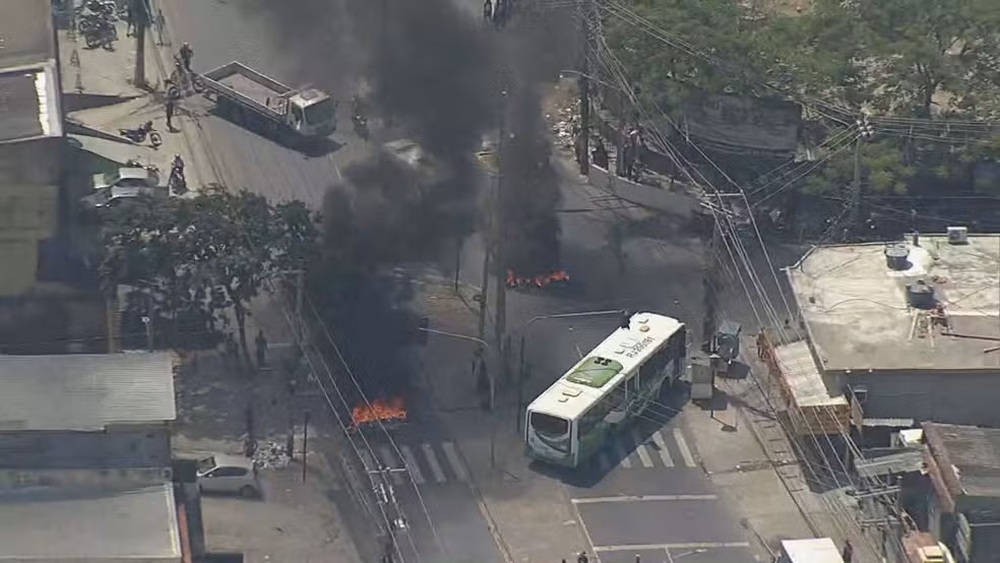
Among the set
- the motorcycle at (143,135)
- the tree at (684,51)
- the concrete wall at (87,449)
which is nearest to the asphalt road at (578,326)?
the motorcycle at (143,135)

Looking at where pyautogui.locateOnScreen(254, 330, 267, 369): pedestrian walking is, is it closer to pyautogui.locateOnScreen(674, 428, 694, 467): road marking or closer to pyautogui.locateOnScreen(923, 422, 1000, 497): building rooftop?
pyautogui.locateOnScreen(674, 428, 694, 467): road marking

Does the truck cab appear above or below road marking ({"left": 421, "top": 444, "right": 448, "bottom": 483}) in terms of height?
Answer: above

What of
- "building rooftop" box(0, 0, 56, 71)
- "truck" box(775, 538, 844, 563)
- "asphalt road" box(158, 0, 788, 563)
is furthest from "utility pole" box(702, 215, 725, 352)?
"building rooftop" box(0, 0, 56, 71)

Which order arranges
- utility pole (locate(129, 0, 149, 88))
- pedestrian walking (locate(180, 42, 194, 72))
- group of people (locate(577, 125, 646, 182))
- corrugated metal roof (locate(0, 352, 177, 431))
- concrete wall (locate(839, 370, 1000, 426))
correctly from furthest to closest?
Result: pedestrian walking (locate(180, 42, 194, 72)) < utility pole (locate(129, 0, 149, 88)) < group of people (locate(577, 125, 646, 182)) < concrete wall (locate(839, 370, 1000, 426)) < corrugated metal roof (locate(0, 352, 177, 431))

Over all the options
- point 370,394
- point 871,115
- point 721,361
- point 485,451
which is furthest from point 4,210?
point 871,115

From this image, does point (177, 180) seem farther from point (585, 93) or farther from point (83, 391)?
point (83, 391)

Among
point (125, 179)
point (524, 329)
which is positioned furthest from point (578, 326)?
point (125, 179)

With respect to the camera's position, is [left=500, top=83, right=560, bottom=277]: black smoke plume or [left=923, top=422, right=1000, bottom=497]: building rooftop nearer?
[left=923, top=422, right=1000, bottom=497]: building rooftop

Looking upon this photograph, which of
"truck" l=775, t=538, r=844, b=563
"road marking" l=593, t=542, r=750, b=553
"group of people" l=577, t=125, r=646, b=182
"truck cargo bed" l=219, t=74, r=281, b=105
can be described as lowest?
"road marking" l=593, t=542, r=750, b=553

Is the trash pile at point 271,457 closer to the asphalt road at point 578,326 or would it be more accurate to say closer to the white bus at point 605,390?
the asphalt road at point 578,326
